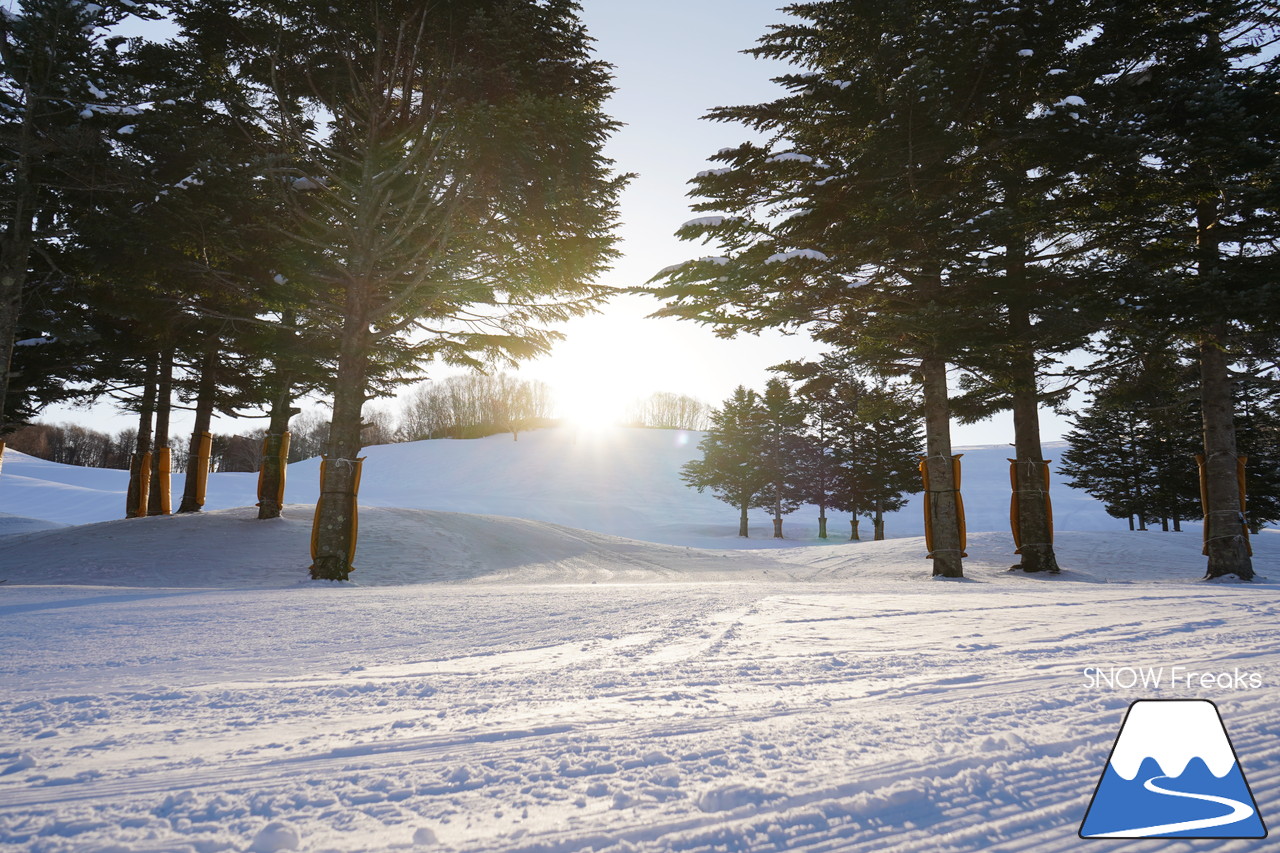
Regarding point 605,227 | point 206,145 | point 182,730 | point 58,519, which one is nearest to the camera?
point 182,730

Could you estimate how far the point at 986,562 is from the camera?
1399 cm

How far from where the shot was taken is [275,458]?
15.0 meters

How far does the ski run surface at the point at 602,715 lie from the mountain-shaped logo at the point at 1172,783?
0.02 metres

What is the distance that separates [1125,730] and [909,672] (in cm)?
117

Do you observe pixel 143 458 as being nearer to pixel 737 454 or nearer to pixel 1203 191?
pixel 1203 191

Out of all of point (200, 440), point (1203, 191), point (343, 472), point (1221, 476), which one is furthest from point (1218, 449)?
point (200, 440)

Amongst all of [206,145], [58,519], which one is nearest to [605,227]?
[206,145]

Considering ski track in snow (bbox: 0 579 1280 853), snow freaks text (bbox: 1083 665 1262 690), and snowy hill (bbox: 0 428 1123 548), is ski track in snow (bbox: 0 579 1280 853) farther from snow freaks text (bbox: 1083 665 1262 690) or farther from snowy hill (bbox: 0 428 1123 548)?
snowy hill (bbox: 0 428 1123 548)

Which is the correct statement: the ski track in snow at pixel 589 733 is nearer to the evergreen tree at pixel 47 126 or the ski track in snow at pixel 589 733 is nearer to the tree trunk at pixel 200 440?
the evergreen tree at pixel 47 126

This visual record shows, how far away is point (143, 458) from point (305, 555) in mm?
8663

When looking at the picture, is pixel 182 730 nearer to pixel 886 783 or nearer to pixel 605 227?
pixel 886 783

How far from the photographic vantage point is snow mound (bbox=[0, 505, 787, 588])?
10.9 m

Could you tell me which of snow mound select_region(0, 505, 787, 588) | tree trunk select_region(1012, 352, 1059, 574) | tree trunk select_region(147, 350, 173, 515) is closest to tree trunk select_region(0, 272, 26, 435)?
snow mound select_region(0, 505, 787, 588)

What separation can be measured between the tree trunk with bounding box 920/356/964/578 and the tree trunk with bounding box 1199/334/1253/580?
4776 millimetres
